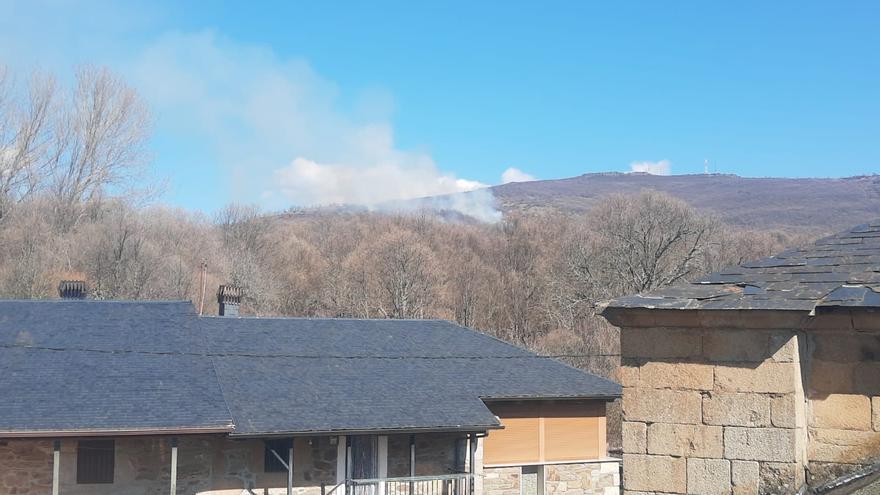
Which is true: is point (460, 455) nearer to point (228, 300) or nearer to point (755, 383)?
point (228, 300)

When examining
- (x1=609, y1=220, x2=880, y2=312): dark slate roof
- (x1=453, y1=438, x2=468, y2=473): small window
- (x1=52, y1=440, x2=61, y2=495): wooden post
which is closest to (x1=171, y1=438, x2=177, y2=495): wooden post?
(x1=52, y1=440, x2=61, y2=495): wooden post

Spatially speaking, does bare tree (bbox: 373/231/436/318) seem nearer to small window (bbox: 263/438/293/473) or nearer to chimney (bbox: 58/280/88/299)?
chimney (bbox: 58/280/88/299)

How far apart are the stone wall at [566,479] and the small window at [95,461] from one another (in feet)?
24.5

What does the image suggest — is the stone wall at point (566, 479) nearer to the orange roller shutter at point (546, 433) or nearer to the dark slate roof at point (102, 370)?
the orange roller shutter at point (546, 433)

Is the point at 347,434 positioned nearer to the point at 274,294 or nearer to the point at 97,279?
the point at 97,279

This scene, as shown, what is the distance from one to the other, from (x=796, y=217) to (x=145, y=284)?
99.5m

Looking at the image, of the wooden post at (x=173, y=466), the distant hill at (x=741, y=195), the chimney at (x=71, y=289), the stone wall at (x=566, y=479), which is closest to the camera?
the wooden post at (x=173, y=466)

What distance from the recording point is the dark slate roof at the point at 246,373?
52.9 feet

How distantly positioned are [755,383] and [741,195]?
146248mm

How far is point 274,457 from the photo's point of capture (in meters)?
17.6

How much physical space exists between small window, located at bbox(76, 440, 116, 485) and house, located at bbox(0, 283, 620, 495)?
0.08ft

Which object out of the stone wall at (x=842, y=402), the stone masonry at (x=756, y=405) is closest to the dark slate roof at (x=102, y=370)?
the stone masonry at (x=756, y=405)

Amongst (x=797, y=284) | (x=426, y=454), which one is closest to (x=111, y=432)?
(x=426, y=454)

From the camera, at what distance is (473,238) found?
64.9 m
